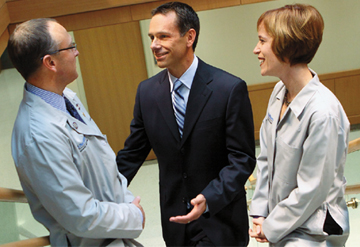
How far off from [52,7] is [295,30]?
132 inches

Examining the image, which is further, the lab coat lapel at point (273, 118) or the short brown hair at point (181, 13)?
the short brown hair at point (181, 13)

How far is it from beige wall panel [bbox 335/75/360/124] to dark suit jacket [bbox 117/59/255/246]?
17.3 ft

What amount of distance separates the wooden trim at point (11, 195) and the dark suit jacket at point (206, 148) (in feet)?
2.36

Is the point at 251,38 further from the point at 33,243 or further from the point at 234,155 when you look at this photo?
the point at 33,243

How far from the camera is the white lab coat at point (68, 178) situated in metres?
1.77

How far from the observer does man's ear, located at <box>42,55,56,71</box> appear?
1944 mm

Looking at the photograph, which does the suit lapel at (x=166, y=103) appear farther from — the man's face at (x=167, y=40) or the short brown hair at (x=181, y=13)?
the short brown hair at (x=181, y=13)

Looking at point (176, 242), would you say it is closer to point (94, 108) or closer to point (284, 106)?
point (284, 106)

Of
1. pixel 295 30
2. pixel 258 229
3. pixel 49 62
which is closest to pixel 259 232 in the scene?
pixel 258 229

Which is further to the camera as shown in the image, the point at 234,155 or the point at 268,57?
the point at 234,155

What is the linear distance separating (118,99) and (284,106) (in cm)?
481

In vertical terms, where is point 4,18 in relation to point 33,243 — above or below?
above

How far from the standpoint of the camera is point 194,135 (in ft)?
7.88

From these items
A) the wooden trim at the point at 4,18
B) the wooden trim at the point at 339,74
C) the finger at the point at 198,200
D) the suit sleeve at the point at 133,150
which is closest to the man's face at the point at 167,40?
the suit sleeve at the point at 133,150
